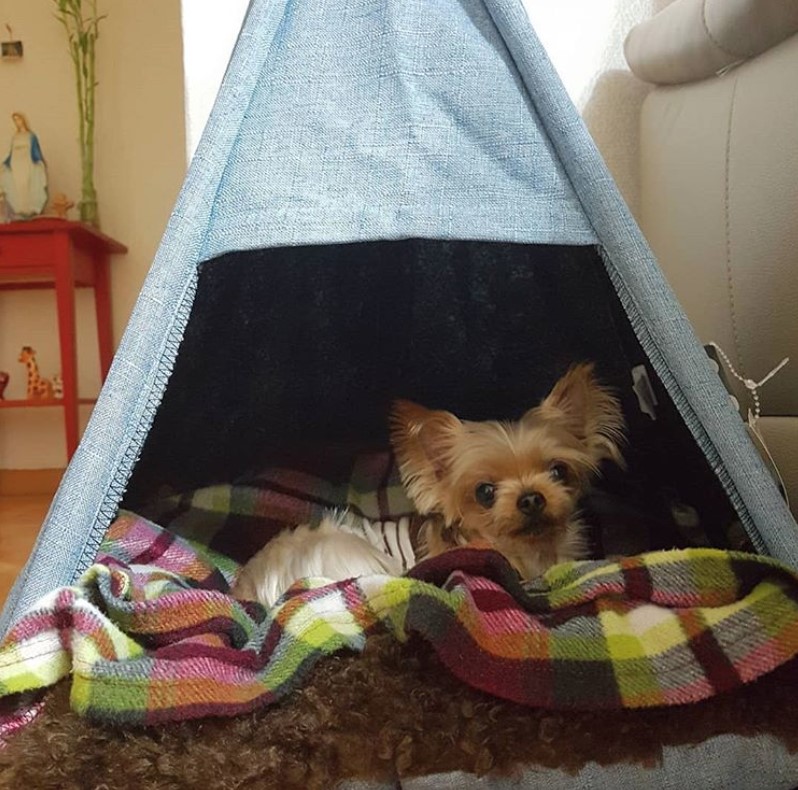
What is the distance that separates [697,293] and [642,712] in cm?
100

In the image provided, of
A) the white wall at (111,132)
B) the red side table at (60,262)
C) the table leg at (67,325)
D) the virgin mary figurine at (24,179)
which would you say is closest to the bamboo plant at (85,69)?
the white wall at (111,132)

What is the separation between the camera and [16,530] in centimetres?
262

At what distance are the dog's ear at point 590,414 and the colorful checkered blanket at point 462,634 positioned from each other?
474mm

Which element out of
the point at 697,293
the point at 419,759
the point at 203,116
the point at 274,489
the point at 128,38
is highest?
the point at 128,38

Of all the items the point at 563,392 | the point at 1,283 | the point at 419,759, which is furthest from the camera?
the point at 1,283

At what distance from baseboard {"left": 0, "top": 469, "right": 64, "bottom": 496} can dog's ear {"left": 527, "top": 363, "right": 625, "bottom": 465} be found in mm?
2593

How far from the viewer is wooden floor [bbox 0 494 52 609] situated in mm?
2035

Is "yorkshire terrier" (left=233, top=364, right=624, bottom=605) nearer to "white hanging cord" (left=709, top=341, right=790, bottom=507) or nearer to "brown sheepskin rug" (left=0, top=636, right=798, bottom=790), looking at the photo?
"white hanging cord" (left=709, top=341, right=790, bottom=507)

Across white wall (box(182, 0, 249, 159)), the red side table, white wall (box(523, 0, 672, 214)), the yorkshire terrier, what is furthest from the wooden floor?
white wall (box(523, 0, 672, 214))

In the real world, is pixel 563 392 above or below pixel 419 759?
above

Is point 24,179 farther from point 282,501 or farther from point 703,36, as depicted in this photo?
point 703,36

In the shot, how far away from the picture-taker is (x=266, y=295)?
4.82 feet

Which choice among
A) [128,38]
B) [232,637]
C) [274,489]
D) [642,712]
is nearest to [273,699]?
[232,637]

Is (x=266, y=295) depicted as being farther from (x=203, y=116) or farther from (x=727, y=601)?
(x=727, y=601)
